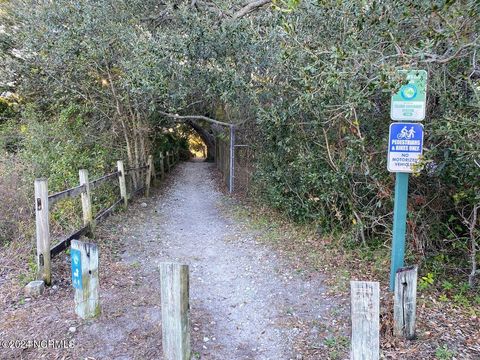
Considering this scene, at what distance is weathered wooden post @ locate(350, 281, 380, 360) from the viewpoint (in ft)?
9.05

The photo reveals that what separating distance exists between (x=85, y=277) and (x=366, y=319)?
274cm

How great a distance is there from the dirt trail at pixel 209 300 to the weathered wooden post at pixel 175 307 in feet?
1.46

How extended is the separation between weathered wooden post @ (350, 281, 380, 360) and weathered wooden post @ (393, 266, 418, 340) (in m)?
0.74

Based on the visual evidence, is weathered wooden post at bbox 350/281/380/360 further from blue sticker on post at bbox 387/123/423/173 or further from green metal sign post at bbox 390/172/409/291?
blue sticker on post at bbox 387/123/423/173

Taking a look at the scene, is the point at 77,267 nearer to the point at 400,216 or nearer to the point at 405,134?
the point at 400,216

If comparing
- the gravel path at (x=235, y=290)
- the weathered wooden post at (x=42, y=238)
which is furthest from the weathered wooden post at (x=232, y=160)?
the weathered wooden post at (x=42, y=238)

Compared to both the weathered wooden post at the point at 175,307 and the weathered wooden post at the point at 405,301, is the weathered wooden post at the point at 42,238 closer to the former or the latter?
the weathered wooden post at the point at 175,307

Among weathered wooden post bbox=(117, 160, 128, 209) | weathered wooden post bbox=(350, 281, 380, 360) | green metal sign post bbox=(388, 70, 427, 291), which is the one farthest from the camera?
weathered wooden post bbox=(117, 160, 128, 209)

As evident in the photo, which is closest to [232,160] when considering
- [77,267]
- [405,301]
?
[77,267]

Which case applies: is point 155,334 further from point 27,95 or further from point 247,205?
point 27,95

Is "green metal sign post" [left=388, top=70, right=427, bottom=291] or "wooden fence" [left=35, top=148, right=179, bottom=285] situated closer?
"green metal sign post" [left=388, top=70, right=427, bottom=291]

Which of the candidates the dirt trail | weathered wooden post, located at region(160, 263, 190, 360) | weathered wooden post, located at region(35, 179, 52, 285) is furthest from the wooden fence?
weathered wooden post, located at region(160, 263, 190, 360)

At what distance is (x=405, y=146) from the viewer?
156 inches

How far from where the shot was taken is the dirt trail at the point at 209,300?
11.7 feet
